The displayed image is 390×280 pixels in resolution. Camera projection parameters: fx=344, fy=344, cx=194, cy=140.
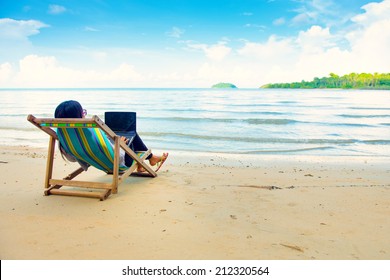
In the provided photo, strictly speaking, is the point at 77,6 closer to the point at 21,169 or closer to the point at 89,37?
the point at 89,37

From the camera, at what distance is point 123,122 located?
4969mm

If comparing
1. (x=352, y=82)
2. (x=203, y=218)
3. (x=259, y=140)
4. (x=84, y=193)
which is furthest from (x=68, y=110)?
(x=352, y=82)

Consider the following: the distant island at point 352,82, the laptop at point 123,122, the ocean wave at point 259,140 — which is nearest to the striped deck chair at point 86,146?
the laptop at point 123,122

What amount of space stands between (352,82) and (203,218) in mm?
102878

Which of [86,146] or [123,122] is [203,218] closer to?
[86,146]

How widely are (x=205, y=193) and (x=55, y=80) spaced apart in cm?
5904

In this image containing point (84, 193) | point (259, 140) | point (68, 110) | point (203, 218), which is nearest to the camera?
point (203, 218)

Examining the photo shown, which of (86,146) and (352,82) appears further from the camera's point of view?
(352,82)

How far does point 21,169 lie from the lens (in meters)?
5.83

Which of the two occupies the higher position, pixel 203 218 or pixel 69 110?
pixel 69 110

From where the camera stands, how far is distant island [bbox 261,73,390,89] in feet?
289

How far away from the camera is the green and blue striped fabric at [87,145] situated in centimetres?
389

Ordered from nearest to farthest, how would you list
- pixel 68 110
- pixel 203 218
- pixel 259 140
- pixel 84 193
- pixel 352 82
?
pixel 203 218 < pixel 68 110 < pixel 84 193 < pixel 259 140 < pixel 352 82
